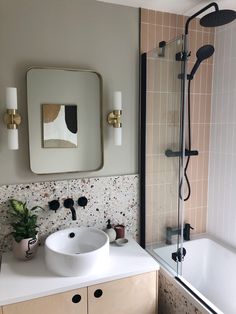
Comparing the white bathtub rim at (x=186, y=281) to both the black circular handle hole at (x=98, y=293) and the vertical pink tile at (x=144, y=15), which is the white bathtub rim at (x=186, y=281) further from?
the vertical pink tile at (x=144, y=15)

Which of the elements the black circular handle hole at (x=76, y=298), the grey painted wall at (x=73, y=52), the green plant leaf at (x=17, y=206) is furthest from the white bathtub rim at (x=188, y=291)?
the green plant leaf at (x=17, y=206)

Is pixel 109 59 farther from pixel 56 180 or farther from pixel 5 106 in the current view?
pixel 56 180

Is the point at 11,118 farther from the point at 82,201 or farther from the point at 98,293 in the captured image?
the point at 98,293

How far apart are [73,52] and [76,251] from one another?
134 cm

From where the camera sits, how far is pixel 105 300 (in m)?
1.51

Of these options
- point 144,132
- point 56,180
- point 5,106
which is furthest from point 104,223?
point 5,106

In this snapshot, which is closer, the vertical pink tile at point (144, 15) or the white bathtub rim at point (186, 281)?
the white bathtub rim at point (186, 281)

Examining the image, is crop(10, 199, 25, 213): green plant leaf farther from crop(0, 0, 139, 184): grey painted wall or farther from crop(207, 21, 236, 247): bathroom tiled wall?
crop(207, 21, 236, 247): bathroom tiled wall

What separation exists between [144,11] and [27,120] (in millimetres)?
1160

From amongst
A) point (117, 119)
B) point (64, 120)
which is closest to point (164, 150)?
point (117, 119)

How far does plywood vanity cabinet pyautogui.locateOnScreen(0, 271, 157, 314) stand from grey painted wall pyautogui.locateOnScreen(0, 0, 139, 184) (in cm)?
74

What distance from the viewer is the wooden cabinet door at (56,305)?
1331 millimetres

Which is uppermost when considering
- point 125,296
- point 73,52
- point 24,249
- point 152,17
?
point 152,17

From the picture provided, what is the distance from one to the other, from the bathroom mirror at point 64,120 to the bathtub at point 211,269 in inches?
35.8
